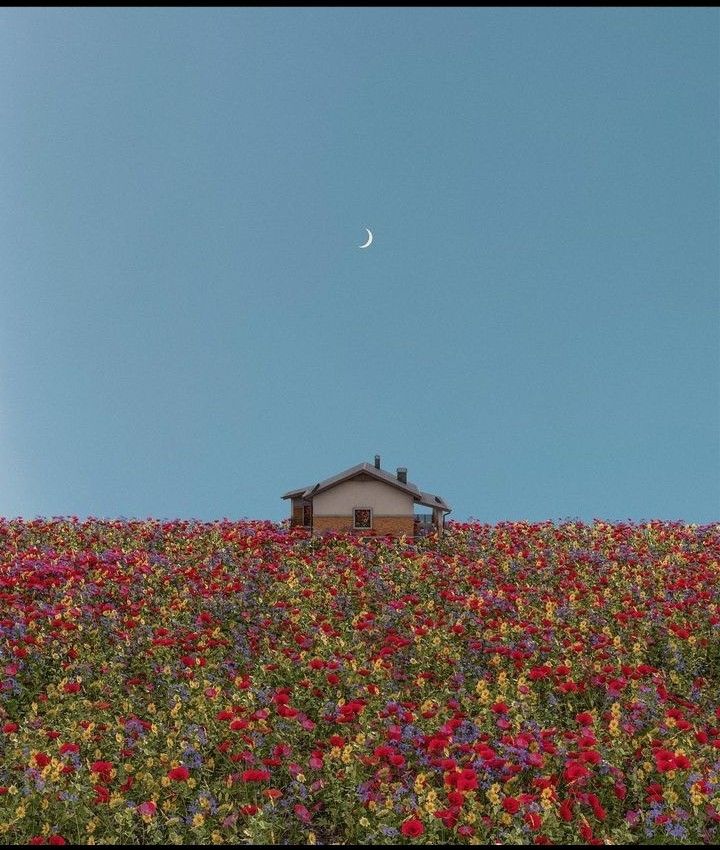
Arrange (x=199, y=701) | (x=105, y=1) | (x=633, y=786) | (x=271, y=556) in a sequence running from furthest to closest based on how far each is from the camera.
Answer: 1. (x=271, y=556)
2. (x=199, y=701)
3. (x=633, y=786)
4. (x=105, y=1)

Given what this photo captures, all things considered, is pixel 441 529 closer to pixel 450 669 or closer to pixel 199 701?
pixel 450 669

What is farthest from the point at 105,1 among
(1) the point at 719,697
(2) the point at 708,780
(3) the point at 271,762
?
(1) the point at 719,697

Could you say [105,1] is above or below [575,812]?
above

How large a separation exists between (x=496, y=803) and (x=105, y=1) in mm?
7053

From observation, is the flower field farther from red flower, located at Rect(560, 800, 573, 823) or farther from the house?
the house

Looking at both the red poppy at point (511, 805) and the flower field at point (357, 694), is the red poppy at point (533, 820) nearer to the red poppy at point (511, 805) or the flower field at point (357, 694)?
the flower field at point (357, 694)

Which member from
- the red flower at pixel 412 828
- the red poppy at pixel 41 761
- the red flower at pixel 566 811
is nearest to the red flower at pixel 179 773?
the red poppy at pixel 41 761

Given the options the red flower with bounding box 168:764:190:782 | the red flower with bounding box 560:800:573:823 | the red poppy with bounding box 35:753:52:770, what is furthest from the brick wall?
the red flower with bounding box 560:800:573:823

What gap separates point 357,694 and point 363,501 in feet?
41.9

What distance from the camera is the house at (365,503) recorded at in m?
22.6

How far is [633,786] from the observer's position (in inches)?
322

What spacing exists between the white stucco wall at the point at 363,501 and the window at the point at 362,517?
0.12 meters

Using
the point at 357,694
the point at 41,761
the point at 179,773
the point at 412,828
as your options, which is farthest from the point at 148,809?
the point at 357,694

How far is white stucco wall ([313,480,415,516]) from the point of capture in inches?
893
